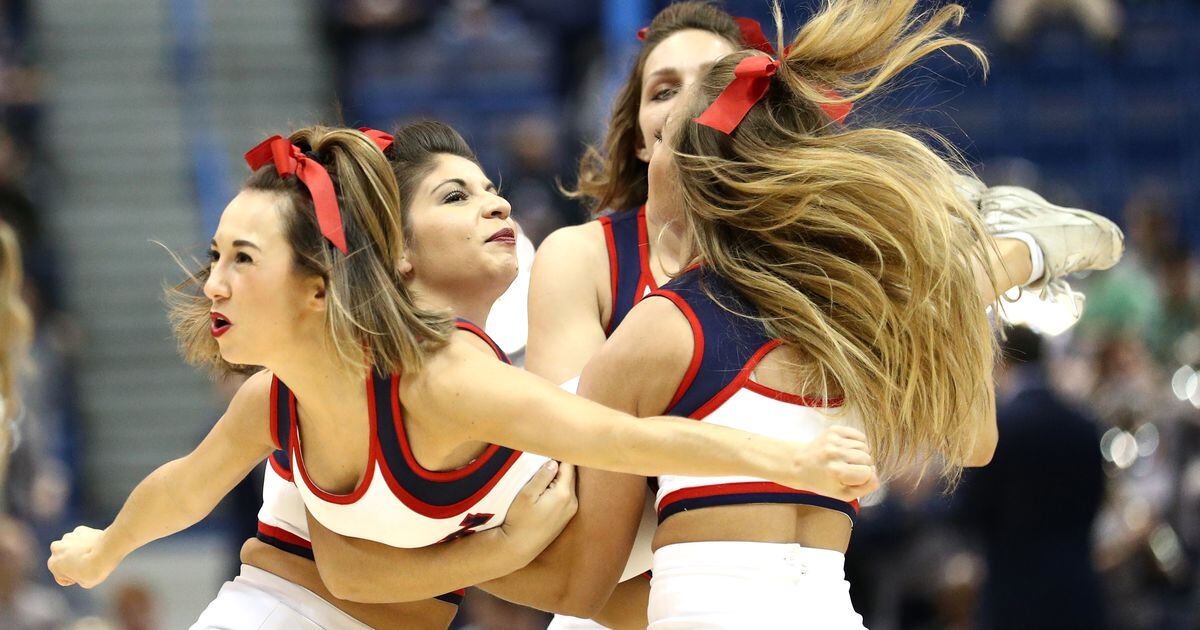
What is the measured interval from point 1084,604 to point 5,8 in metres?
8.17

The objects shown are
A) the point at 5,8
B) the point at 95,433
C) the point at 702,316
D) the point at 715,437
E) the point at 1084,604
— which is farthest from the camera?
the point at 5,8

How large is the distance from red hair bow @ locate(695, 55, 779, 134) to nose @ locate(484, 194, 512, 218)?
428 mm

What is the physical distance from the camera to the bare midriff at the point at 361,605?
2.82 meters

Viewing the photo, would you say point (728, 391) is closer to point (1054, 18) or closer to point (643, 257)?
point (643, 257)

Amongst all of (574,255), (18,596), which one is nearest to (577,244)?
(574,255)

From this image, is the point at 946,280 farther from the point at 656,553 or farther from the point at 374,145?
the point at 374,145

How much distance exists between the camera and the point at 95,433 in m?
8.91

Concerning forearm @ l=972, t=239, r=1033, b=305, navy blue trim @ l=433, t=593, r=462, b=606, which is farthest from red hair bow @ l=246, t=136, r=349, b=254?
forearm @ l=972, t=239, r=1033, b=305

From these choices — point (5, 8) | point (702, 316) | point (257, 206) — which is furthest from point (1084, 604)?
point (5, 8)

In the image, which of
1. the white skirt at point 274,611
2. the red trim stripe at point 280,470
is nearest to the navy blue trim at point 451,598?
the white skirt at point 274,611

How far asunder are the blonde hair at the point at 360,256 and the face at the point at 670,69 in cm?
75

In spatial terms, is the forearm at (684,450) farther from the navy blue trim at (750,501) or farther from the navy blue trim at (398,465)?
the navy blue trim at (398,465)

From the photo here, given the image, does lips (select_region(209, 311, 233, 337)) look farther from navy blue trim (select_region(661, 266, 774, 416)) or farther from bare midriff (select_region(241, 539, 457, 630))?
navy blue trim (select_region(661, 266, 774, 416))

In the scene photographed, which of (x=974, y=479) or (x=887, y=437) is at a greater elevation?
(x=887, y=437)
